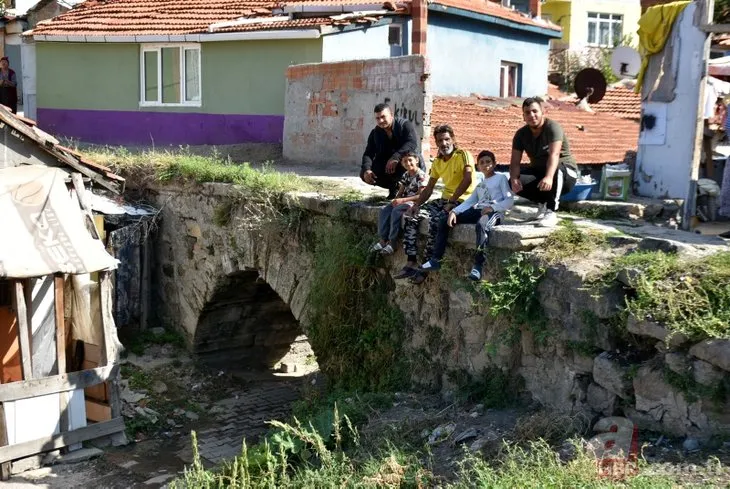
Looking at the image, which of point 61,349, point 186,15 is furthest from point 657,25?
point 186,15

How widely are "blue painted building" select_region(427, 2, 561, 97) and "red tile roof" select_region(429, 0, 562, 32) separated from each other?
0.10ft

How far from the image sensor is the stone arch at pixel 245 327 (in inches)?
487

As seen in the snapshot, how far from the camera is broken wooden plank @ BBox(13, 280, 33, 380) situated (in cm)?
903

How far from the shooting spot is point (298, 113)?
13094mm

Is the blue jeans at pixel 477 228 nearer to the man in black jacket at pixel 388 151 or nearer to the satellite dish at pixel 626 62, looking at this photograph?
the man in black jacket at pixel 388 151

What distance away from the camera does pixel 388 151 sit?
8914 mm

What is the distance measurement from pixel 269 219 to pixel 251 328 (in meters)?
3.24

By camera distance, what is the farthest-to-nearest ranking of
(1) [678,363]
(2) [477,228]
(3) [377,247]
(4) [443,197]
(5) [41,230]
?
1. (5) [41,230]
2. (3) [377,247]
3. (4) [443,197]
4. (2) [477,228]
5. (1) [678,363]

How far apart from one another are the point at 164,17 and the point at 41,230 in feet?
26.9

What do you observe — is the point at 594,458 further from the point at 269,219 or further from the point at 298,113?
the point at 298,113

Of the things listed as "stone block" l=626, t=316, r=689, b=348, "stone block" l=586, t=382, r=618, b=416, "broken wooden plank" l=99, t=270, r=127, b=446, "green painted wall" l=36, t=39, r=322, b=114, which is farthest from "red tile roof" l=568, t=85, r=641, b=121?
"stone block" l=626, t=316, r=689, b=348

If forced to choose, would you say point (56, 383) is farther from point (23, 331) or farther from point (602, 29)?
point (602, 29)

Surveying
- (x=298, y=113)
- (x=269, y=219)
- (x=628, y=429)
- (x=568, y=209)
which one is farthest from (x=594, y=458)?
(x=298, y=113)

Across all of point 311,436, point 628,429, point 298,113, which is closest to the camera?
point 628,429
